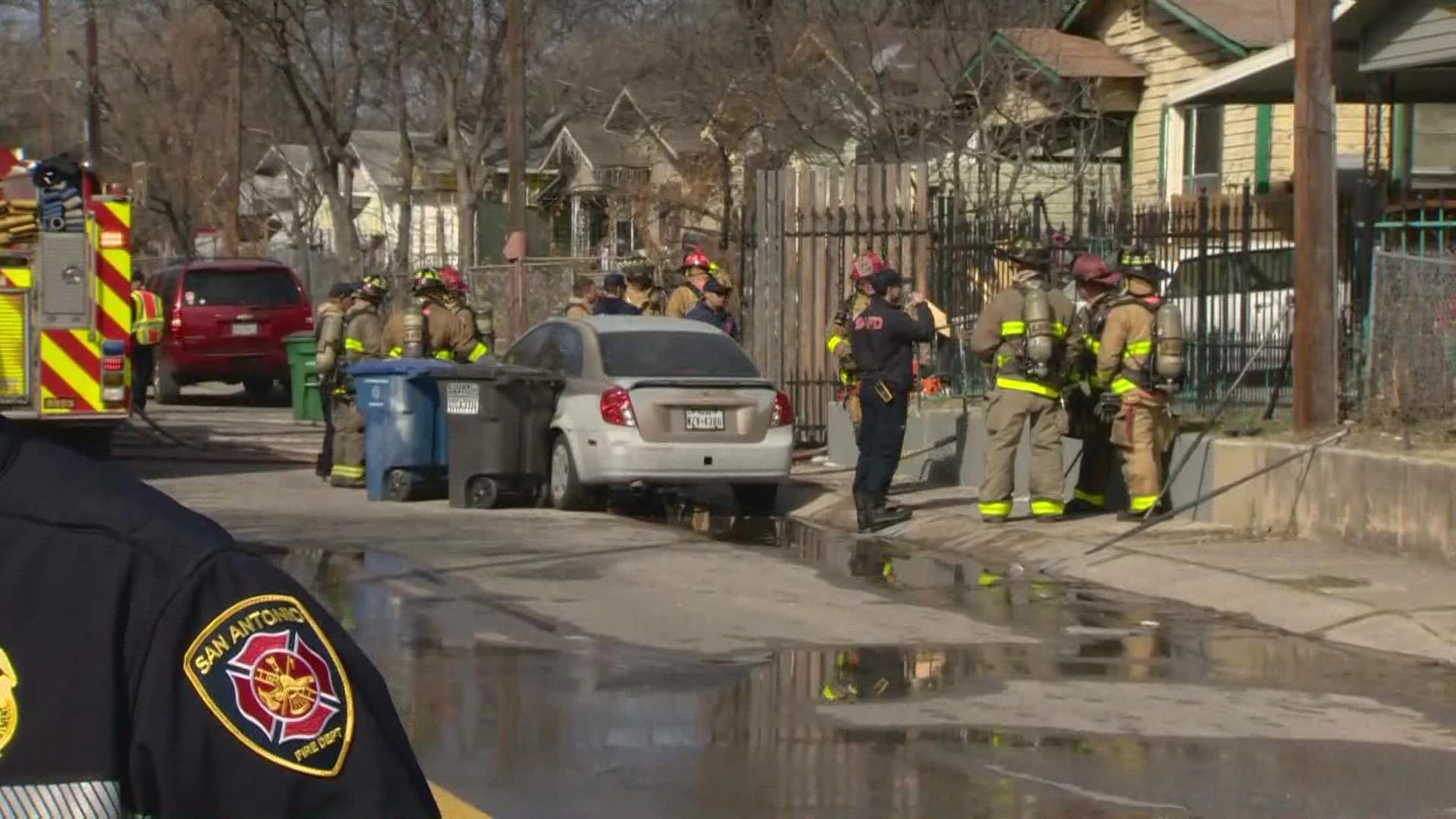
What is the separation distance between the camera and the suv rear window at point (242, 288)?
85.2 ft

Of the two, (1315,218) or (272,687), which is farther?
(1315,218)

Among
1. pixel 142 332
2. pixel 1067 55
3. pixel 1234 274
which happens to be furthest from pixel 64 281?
pixel 1067 55

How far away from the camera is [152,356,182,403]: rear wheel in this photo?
26156mm

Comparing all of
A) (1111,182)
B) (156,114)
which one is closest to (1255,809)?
(1111,182)

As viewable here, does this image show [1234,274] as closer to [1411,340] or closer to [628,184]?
[1411,340]

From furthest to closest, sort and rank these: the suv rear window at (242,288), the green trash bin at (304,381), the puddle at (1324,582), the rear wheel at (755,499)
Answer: the suv rear window at (242,288)
the green trash bin at (304,381)
the rear wheel at (755,499)
the puddle at (1324,582)

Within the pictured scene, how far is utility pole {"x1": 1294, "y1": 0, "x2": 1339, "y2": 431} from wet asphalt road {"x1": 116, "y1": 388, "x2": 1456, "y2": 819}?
2.40m

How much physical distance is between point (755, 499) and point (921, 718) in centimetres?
753

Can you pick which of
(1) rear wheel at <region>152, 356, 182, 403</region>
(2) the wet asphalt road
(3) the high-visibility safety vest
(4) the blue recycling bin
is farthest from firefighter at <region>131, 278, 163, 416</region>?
(2) the wet asphalt road

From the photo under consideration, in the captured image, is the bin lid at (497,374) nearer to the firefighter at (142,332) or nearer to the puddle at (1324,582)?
the firefighter at (142,332)

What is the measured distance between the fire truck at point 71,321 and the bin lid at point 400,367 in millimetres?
1830

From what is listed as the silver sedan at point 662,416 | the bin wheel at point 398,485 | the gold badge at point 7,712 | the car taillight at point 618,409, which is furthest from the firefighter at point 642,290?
the gold badge at point 7,712

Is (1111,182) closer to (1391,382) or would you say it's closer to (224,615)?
(1391,382)

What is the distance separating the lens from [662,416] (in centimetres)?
1440
